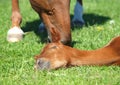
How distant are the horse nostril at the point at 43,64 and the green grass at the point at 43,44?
0.05 meters

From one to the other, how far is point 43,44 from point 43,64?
5.74 ft

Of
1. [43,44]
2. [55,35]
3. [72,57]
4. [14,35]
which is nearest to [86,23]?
[14,35]

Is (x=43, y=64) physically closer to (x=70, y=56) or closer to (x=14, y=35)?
(x=70, y=56)

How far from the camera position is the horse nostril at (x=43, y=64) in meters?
3.89

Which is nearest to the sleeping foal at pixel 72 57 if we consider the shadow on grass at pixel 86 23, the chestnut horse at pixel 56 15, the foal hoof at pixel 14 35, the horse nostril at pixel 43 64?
the horse nostril at pixel 43 64

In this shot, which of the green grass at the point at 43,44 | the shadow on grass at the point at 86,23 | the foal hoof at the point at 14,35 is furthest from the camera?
the shadow on grass at the point at 86,23

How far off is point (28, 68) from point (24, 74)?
0.27 meters

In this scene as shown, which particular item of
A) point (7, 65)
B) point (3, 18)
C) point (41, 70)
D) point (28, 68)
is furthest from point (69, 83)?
point (3, 18)

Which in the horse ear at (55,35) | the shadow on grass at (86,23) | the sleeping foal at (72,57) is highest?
the horse ear at (55,35)

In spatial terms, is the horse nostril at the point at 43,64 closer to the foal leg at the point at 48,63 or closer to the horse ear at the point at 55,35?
the foal leg at the point at 48,63

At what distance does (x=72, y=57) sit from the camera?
160 inches

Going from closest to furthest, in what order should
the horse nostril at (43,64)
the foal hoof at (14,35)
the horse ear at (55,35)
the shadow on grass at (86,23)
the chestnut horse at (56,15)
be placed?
the horse nostril at (43,64), the horse ear at (55,35), the chestnut horse at (56,15), the foal hoof at (14,35), the shadow on grass at (86,23)

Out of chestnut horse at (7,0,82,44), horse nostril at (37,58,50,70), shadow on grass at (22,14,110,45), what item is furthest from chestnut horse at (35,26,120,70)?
shadow on grass at (22,14,110,45)

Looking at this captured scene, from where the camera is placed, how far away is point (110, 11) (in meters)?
9.42
